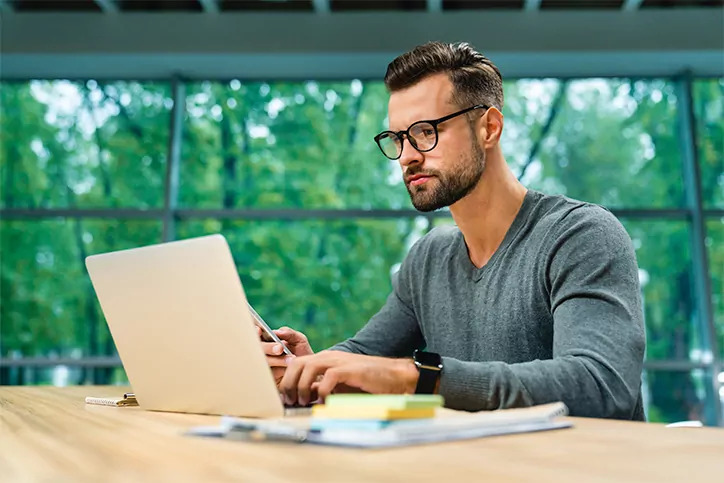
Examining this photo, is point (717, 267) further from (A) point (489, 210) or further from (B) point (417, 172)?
(B) point (417, 172)

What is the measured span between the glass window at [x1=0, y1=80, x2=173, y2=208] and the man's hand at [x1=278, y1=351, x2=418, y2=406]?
4.31m

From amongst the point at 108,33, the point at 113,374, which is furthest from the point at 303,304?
the point at 108,33

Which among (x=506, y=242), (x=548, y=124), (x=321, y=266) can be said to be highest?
(x=548, y=124)

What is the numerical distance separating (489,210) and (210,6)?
12.7ft

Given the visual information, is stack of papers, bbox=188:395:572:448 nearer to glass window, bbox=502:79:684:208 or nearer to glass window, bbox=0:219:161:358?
glass window, bbox=502:79:684:208

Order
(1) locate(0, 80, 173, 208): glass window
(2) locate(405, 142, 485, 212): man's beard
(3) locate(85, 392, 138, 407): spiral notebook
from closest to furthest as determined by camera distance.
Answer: (3) locate(85, 392, 138, 407): spiral notebook < (2) locate(405, 142, 485, 212): man's beard < (1) locate(0, 80, 173, 208): glass window

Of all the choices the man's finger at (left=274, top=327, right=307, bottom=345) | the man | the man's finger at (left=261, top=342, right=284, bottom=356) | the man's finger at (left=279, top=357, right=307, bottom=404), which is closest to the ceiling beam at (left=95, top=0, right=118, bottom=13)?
the man

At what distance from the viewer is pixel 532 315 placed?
4.94ft

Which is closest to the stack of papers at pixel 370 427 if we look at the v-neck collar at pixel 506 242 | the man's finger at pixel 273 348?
the man's finger at pixel 273 348

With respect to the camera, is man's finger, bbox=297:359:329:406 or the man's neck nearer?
man's finger, bbox=297:359:329:406

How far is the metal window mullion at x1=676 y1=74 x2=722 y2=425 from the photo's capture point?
4.85m

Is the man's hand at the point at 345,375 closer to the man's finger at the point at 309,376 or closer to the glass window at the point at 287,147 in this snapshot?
the man's finger at the point at 309,376

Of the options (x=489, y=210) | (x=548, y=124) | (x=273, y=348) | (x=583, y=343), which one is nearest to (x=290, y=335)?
(x=273, y=348)

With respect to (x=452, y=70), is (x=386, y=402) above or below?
below
